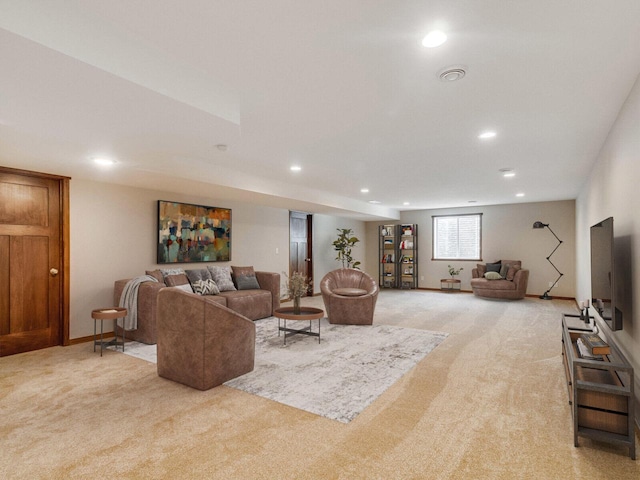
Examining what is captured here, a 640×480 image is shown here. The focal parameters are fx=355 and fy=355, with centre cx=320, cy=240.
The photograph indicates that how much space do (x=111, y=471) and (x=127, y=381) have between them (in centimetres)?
149

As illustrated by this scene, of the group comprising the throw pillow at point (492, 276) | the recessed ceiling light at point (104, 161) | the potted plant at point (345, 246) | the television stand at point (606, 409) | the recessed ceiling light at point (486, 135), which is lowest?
the television stand at point (606, 409)

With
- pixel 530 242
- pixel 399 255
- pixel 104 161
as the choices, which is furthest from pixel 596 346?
pixel 399 255

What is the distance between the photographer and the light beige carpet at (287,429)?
200 centimetres

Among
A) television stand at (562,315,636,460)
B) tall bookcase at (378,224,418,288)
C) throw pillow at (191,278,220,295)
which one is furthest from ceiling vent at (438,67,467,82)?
tall bookcase at (378,224,418,288)

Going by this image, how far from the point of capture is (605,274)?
113 inches

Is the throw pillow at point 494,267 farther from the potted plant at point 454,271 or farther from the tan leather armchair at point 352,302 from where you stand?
the tan leather armchair at point 352,302

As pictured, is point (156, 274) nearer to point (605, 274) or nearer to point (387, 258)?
point (605, 274)

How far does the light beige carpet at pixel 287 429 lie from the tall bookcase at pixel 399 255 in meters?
6.76

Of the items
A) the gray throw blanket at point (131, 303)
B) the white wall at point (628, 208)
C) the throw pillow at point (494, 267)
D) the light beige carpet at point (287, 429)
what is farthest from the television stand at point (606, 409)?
the throw pillow at point (494, 267)

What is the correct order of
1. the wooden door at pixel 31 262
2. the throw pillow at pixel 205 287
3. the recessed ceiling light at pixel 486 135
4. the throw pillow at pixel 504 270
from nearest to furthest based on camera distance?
the recessed ceiling light at pixel 486 135, the wooden door at pixel 31 262, the throw pillow at pixel 205 287, the throw pillow at pixel 504 270

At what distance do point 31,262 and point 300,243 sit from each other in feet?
17.8

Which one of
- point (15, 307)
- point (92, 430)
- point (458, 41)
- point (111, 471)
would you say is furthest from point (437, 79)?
point (15, 307)

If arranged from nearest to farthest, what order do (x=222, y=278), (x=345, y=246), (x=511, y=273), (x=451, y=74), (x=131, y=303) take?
(x=451, y=74), (x=131, y=303), (x=222, y=278), (x=511, y=273), (x=345, y=246)

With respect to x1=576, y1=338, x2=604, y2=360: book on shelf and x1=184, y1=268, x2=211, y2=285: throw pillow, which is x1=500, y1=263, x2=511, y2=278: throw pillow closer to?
x1=576, y1=338, x2=604, y2=360: book on shelf
